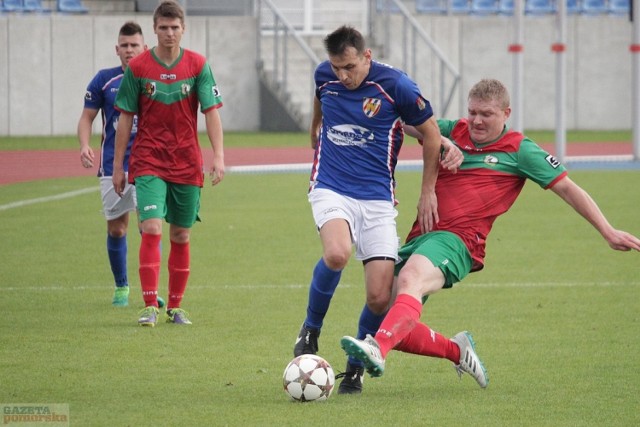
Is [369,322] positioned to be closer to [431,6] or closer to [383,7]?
[383,7]

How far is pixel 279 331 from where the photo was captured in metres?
7.96

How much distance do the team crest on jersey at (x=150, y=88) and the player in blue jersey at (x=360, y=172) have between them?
66.6 inches

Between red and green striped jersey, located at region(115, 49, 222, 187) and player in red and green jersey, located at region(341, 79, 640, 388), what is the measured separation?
2.17 meters

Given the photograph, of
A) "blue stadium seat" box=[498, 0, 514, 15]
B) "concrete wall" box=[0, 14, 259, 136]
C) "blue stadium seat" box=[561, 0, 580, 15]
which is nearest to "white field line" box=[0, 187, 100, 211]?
"concrete wall" box=[0, 14, 259, 136]

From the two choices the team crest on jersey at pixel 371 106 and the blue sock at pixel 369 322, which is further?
the team crest on jersey at pixel 371 106

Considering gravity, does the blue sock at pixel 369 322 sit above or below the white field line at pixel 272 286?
above

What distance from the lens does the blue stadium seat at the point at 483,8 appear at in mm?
32531

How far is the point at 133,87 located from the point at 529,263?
442 centimetres

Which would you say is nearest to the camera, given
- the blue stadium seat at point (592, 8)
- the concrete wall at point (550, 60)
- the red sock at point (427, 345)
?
the red sock at point (427, 345)

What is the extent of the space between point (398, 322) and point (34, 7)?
2502 centimetres

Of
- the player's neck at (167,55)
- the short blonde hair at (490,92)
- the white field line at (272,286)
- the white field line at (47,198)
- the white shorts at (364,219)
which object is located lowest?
the white field line at (272,286)

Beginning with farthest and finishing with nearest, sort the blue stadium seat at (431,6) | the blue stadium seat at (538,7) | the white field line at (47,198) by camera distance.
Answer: the blue stadium seat at (538,7) → the blue stadium seat at (431,6) → the white field line at (47,198)

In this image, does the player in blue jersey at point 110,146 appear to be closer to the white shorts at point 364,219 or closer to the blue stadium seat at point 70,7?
the white shorts at point 364,219

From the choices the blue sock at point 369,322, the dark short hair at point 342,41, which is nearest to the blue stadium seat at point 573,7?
the dark short hair at point 342,41
